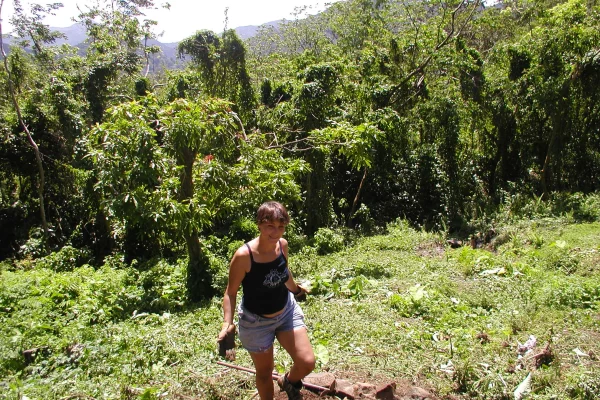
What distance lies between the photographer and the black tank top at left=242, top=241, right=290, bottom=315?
8.82ft

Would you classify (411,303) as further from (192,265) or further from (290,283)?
(192,265)

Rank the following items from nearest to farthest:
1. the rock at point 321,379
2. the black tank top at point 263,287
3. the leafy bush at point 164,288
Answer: the black tank top at point 263,287, the rock at point 321,379, the leafy bush at point 164,288

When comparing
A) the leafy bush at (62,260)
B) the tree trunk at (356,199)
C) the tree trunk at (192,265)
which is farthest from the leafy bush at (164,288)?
the tree trunk at (356,199)

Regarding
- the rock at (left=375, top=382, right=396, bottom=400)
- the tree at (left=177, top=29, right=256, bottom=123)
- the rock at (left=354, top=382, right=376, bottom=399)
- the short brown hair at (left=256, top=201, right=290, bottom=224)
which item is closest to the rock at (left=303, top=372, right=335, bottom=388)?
the rock at (left=354, top=382, right=376, bottom=399)

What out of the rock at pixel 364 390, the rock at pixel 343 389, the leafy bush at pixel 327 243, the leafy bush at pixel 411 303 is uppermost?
the rock at pixel 343 389

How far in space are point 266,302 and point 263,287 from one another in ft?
0.33

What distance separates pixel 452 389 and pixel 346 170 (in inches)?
331

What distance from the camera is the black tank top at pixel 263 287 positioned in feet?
8.82

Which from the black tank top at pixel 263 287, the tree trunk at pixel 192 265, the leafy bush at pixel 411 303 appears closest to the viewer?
the black tank top at pixel 263 287

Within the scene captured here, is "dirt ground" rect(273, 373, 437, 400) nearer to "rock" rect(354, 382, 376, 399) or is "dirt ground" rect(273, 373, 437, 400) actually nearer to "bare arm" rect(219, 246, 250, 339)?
"rock" rect(354, 382, 376, 399)

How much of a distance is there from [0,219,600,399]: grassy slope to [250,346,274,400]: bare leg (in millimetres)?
524

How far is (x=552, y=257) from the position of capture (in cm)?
637

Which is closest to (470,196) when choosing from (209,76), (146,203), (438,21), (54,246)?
(438,21)

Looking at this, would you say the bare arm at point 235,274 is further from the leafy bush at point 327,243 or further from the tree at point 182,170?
the leafy bush at point 327,243
